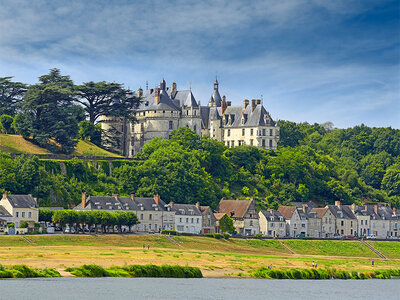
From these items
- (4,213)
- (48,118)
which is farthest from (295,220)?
(4,213)

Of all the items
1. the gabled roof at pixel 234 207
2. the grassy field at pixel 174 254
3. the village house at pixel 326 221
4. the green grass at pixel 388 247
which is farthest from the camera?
the village house at pixel 326 221

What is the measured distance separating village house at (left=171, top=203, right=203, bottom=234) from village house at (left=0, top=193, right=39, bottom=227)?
20649 mm

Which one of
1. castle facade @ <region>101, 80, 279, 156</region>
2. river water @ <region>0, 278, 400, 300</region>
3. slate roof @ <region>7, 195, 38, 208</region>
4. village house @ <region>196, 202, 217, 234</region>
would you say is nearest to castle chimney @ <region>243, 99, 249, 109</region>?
castle facade @ <region>101, 80, 279, 156</region>

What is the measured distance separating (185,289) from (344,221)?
69.8 metres

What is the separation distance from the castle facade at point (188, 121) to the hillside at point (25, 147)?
421 inches

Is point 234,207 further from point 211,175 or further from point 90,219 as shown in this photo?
point 90,219

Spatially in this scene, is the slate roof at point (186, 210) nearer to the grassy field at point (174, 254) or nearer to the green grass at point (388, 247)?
the grassy field at point (174, 254)

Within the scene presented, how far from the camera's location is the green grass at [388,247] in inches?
4616

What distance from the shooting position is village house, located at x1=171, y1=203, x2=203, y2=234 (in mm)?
119188

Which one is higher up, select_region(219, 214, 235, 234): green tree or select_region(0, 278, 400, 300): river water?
select_region(219, 214, 235, 234): green tree

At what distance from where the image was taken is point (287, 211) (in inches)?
5113

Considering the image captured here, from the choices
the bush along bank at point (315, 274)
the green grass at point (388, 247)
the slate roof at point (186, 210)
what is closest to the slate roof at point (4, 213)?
the slate roof at point (186, 210)

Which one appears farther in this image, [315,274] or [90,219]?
[90,219]

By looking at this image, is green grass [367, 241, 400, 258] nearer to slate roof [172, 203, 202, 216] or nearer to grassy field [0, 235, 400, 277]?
grassy field [0, 235, 400, 277]
